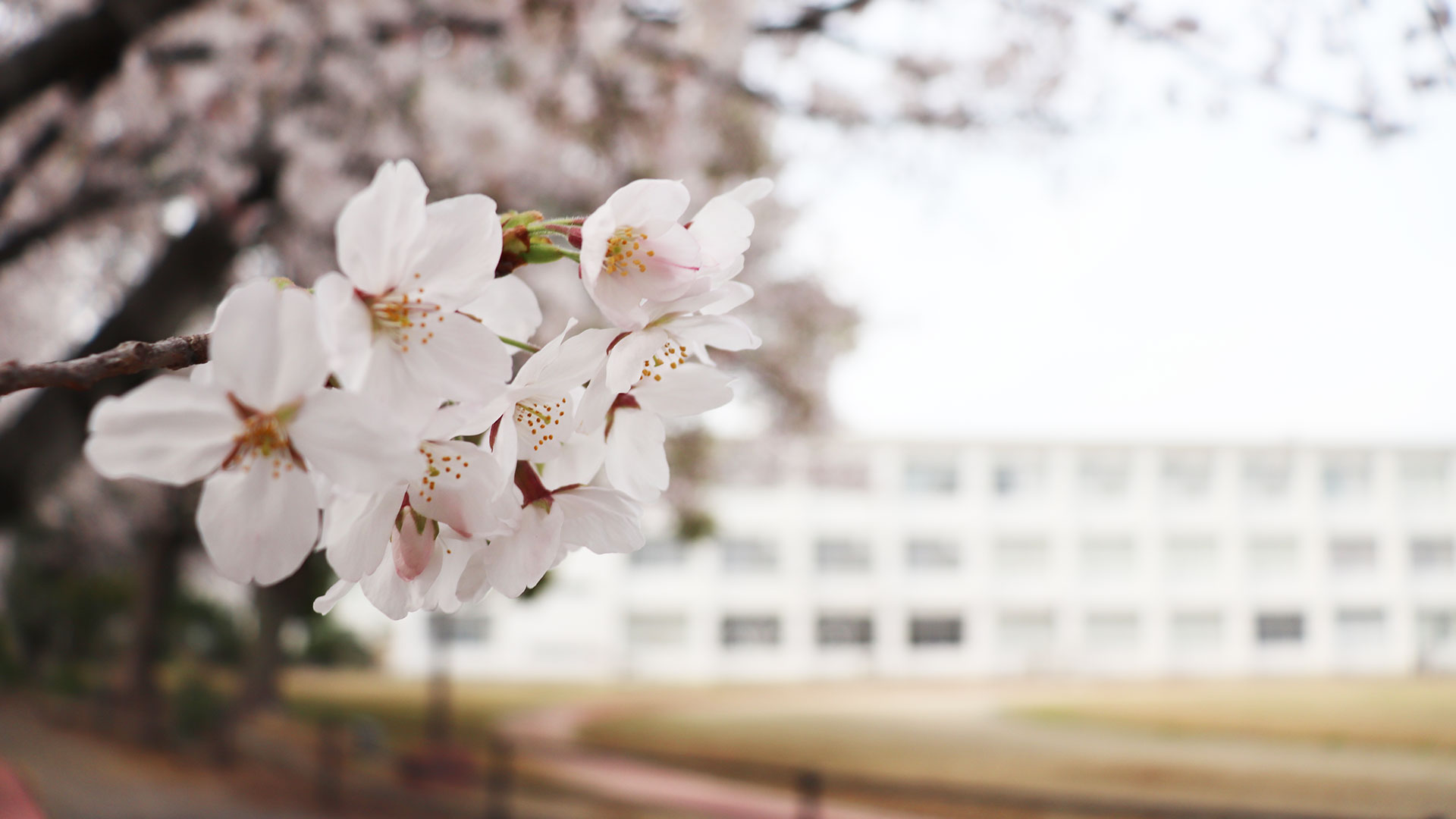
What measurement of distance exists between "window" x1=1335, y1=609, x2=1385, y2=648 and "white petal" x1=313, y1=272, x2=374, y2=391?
1025 inches

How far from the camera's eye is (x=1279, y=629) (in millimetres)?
22875

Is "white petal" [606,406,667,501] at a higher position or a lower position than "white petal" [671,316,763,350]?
lower

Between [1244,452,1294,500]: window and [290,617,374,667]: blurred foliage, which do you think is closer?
[290,617,374,667]: blurred foliage

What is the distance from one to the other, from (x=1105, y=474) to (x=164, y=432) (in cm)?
2574

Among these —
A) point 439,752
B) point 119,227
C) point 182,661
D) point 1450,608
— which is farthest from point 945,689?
point 119,227

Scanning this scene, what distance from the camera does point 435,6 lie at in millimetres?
3027

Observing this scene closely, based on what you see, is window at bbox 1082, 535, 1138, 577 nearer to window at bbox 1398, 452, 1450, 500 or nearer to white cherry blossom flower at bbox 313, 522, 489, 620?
window at bbox 1398, 452, 1450, 500

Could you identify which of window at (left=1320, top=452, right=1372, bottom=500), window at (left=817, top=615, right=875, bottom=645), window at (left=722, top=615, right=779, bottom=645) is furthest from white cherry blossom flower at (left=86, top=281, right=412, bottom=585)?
window at (left=1320, top=452, right=1372, bottom=500)

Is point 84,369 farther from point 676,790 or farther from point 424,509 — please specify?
point 676,790

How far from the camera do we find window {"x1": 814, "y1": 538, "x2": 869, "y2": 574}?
2422cm

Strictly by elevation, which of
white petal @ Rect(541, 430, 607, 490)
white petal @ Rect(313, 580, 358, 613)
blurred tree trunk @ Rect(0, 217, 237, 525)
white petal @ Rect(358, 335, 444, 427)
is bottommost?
white petal @ Rect(313, 580, 358, 613)

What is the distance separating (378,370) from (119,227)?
542 centimetres

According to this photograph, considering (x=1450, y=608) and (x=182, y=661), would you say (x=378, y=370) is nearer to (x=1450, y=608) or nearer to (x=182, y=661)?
(x=182, y=661)

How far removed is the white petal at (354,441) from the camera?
0.31 m
